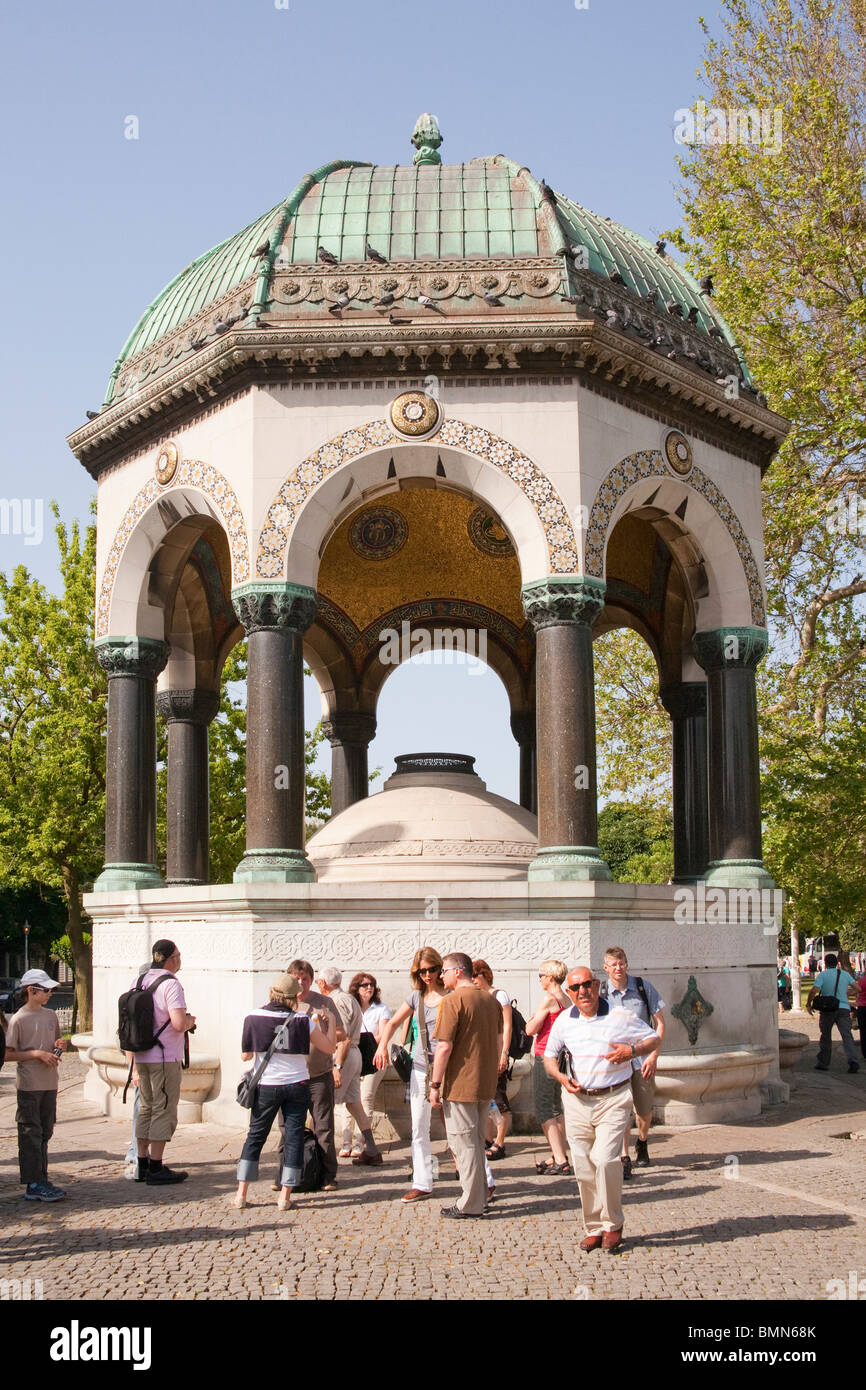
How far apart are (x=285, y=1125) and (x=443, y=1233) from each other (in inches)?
58.2

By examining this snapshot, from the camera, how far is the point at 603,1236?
8.08 metres

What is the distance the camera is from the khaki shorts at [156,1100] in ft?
34.2

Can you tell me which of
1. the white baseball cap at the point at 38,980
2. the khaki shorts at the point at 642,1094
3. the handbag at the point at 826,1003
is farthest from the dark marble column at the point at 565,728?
the handbag at the point at 826,1003

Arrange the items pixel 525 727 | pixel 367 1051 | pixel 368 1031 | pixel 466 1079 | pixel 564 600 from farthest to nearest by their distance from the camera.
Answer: pixel 525 727 < pixel 564 600 < pixel 368 1031 < pixel 367 1051 < pixel 466 1079

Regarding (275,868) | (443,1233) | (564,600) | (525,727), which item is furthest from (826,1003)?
(443,1233)

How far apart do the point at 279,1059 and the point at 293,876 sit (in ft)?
13.2

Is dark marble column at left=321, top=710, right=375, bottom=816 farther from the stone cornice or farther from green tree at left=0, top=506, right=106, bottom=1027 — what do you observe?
green tree at left=0, top=506, right=106, bottom=1027

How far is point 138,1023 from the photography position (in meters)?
10.3

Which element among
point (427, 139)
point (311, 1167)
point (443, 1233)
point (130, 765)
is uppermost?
point (427, 139)

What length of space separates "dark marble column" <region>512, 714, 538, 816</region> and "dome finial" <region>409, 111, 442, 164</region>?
772 centimetres

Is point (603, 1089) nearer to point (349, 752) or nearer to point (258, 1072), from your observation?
point (258, 1072)

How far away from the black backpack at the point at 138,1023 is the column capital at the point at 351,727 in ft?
31.7

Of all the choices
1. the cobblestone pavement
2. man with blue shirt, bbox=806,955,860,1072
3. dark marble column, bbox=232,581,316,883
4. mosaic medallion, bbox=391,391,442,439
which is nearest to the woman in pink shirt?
the cobblestone pavement

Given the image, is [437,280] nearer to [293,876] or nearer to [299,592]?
[299,592]
